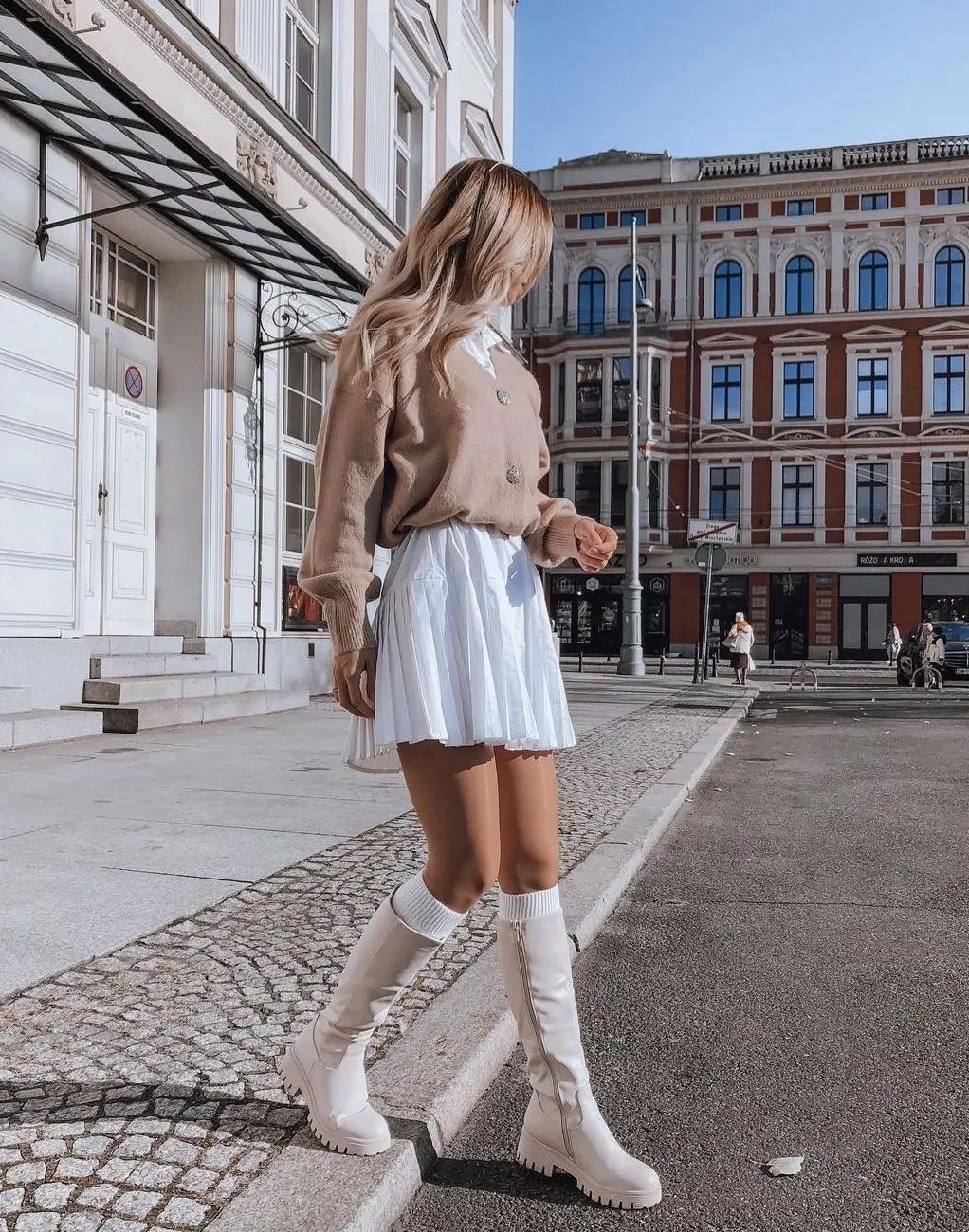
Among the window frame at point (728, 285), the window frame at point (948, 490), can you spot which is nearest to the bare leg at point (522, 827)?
the window frame at point (948, 490)

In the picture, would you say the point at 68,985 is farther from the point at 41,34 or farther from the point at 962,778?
the point at 962,778

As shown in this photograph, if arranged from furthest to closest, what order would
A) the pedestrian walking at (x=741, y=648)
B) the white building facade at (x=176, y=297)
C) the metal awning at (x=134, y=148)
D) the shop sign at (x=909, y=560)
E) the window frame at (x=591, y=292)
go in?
the window frame at (x=591, y=292) → the shop sign at (x=909, y=560) → the pedestrian walking at (x=741, y=648) → the white building facade at (x=176, y=297) → the metal awning at (x=134, y=148)

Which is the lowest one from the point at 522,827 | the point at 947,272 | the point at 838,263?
the point at 522,827

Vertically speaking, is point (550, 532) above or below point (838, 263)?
below

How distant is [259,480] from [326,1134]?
11.2 m

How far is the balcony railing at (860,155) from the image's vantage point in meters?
39.7

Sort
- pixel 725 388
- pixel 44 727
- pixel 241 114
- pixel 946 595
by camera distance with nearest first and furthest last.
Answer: pixel 44 727 < pixel 241 114 < pixel 946 595 < pixel 725 388

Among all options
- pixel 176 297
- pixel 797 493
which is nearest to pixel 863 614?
pixel 797 493

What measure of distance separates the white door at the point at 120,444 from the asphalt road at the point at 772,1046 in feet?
22.7

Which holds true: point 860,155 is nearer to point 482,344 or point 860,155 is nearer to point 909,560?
point 909,560

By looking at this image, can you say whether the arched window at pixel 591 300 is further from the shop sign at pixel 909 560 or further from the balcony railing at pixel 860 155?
the shop sign at pixel 909 560

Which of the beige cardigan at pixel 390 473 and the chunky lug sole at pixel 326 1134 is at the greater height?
the beige cardigan at pixel 390 473

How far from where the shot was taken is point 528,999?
2197 mm

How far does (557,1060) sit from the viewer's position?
2.18m
